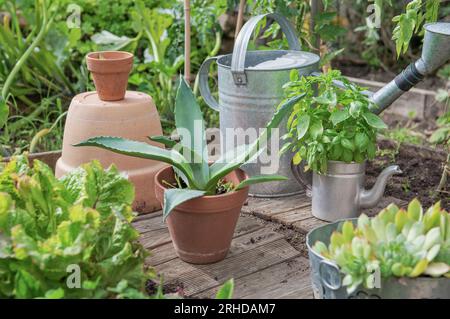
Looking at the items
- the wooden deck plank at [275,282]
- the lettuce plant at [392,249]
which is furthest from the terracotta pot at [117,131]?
the lettuce plant at [392,249]

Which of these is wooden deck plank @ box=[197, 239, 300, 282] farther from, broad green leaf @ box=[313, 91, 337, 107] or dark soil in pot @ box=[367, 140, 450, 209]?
dark soil in pot @ box=[367, 140, 450, 209]

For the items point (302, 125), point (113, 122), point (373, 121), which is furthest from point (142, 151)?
point (373, 121)

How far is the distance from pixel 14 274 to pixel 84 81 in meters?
2.02

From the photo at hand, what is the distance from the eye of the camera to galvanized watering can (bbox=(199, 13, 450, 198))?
93.2 inches

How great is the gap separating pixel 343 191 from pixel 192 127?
1.87 ft

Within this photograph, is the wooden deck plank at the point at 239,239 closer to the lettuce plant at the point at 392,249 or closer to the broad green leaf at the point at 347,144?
the broad green leaf at the point at 347,144

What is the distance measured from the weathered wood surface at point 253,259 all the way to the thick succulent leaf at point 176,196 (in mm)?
206

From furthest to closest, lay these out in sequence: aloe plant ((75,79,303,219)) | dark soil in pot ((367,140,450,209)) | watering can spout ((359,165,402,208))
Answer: dark soil in pot ((367,140,450,209)) < watering can spout ((359,165,402,208)) < aloe plant ((75,79,303,219))

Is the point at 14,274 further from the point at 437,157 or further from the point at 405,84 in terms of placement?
the point at 437,157

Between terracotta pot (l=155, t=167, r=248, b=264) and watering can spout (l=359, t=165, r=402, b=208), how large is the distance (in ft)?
1.62

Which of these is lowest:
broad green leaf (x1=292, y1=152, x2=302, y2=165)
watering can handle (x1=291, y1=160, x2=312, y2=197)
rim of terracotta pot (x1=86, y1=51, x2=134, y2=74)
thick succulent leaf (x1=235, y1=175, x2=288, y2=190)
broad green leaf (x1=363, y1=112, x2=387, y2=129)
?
watering can handle (x1=291, y1=160, x2=312, y2=197)

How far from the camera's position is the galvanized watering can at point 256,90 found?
8.25ft

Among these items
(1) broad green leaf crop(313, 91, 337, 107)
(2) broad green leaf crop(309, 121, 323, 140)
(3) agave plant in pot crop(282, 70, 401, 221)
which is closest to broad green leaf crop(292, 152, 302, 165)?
(3) agave plant in pot crop(282, 70, 401, 221)

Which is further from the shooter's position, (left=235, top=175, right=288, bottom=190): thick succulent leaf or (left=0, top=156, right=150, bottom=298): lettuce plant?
(left=235, top=175, right=288, bottom=190): thick succulent leaf
